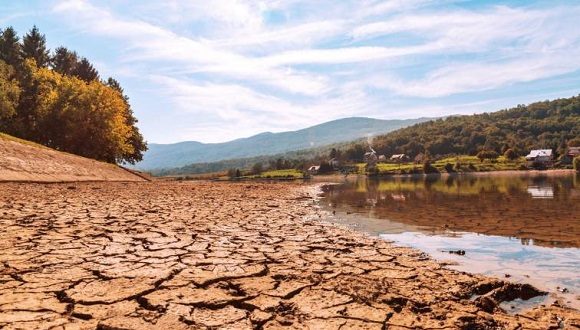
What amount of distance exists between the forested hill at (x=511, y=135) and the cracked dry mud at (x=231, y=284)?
103m

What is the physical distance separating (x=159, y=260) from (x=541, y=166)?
300 feet

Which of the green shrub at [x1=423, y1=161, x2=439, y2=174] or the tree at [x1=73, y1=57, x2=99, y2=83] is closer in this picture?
the tree at [x1=73, y1=57, x2=99, y2=83]

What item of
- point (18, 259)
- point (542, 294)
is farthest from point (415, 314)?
point (18, 259)

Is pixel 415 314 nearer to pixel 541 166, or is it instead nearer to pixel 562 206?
pixel 562 206

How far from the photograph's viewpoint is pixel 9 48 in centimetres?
5434

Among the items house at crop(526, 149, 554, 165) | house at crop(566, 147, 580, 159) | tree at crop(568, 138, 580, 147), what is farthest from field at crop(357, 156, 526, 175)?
tree at crop(568, 138, 580, 147)

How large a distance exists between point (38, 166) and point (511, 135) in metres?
125

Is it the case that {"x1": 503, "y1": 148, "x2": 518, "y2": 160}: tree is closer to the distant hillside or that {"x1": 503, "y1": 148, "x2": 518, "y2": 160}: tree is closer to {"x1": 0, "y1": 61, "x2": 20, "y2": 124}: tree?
the distant hillside

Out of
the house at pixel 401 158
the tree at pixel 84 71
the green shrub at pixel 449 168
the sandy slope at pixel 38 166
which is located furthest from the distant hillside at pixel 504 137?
the sandy slope at pixel 38 166

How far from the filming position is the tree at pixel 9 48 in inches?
2105

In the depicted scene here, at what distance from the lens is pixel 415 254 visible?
23.9 ft

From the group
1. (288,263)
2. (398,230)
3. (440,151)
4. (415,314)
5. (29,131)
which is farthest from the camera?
(440,151)

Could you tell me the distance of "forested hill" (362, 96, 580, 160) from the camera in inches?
4139

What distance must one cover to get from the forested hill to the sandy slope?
9503 centimetres
